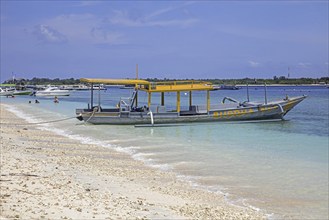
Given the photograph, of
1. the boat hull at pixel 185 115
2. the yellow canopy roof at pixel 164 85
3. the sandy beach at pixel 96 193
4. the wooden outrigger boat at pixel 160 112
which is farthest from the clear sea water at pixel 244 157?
the yellow canopy roof at pixel 164 85

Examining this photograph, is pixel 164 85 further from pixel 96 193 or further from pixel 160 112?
pixel 96 193

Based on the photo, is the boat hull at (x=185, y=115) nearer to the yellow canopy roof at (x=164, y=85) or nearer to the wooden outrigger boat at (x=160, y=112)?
the wooden outrigger boat at (x=160, y=112)

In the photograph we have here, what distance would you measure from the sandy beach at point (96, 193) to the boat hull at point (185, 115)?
1389 cm

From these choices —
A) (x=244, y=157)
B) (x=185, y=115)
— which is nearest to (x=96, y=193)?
(x=244, y=157)

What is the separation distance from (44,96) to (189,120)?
199 feet

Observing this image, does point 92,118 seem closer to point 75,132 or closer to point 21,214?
point 75,132

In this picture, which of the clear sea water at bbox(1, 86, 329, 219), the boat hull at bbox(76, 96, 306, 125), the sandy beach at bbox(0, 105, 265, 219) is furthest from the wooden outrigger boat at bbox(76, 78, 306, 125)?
the sandy beach at bbox(0, 105, 265, 219)

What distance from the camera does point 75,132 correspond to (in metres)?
23.9

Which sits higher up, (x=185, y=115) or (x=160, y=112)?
(x=160, y=112)

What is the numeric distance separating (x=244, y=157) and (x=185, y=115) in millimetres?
13060

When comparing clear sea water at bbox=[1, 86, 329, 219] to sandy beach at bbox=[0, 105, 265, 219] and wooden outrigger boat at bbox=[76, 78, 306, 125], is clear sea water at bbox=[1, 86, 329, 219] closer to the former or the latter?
wooden outrigger boat at bbox=[76, 78, 306, 125]

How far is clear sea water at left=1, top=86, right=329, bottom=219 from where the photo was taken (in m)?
9.91

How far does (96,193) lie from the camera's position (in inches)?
330

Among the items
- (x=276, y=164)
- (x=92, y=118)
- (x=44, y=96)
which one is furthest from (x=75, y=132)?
(x=44, y=96)
